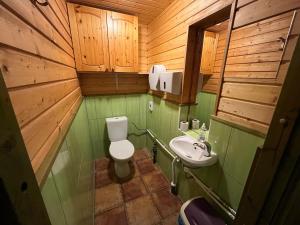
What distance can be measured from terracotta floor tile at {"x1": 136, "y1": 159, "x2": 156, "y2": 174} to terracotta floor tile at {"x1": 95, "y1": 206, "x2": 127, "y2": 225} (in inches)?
28.1

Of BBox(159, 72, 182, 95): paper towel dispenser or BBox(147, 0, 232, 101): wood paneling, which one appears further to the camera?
BBox(159, 72, 182, 95): paper towel dispenser

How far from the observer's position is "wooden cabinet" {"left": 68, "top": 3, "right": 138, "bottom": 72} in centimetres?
167

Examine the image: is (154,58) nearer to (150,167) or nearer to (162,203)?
(150,167)

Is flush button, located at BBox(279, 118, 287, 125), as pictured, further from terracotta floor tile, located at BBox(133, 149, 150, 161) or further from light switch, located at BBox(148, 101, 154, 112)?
terracotta floor tile, located at BBox(133, 149, 150, 161)

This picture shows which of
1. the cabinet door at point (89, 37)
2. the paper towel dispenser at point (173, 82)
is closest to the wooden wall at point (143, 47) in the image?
the cabinet door at point (89, 37)

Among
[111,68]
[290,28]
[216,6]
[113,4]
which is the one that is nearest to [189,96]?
[216,6]

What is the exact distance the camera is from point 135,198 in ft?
5.90

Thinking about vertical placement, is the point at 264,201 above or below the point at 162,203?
above

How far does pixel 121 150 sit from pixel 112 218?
33.4 inches

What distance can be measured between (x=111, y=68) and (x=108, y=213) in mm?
1939

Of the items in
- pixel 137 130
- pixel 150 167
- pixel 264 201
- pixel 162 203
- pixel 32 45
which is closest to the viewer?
pixel 264 201

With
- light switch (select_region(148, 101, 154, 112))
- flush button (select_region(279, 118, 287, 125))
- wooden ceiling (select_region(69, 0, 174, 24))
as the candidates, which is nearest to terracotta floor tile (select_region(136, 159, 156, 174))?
light switch (select_region(148, 101, 154, 112))

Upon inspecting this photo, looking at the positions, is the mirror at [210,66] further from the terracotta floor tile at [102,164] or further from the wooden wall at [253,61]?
the terracotta floor tile at [102,164]

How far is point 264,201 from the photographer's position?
424 mm
